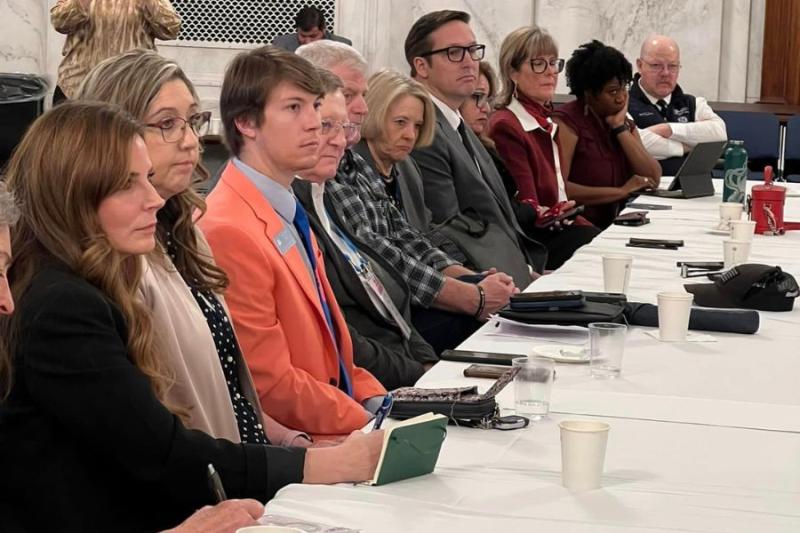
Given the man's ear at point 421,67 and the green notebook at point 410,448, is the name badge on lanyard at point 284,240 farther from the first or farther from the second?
the man's ear at point 421,67

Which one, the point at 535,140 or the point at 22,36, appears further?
the point at 22,36

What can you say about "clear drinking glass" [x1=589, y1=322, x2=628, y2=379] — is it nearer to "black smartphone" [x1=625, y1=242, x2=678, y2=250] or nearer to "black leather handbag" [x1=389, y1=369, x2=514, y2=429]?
"black leather handbag" [x1=389, y1=369, x2=514, y2=429]

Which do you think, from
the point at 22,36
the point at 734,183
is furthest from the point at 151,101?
the point at 22,36

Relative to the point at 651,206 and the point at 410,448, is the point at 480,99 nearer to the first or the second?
the point at 651,206

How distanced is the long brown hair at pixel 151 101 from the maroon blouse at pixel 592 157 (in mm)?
3980

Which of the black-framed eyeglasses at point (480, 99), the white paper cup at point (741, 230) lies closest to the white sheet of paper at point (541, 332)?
the white paper cup at point (741, 230)

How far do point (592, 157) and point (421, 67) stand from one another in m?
1.50

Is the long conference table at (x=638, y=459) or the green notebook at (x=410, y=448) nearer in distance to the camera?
the long conference table at (x=638, y=459)

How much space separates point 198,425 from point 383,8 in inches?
335

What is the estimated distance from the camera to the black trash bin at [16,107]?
620 centimetres

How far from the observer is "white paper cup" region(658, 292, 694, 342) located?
303 centimetres

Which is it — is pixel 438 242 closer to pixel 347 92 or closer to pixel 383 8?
pixel 347 92

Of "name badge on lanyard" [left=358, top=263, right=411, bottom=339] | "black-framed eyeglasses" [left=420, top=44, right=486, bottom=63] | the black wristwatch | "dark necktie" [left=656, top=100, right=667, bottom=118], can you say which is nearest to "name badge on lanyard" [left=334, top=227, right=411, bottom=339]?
"name badge on lanyard" [left=358, top=263, right=411, bottom=339]

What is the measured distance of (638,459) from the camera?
7.02 feet
